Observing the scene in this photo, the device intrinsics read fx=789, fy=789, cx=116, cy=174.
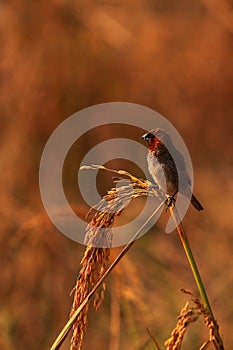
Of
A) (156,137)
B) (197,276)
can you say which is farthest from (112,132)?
(197,276)

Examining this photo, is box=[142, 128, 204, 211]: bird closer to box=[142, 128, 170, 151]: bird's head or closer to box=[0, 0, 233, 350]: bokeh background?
box=[142, 128, 170, 151]: bird's head

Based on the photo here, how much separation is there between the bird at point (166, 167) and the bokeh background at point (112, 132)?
416 millimetres

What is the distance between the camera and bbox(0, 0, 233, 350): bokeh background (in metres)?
3.26

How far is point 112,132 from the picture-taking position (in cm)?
590

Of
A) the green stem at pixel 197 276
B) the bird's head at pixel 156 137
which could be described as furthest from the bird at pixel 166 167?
the green stem at pixel 197 276

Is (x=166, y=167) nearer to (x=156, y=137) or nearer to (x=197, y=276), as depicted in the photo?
(x=156, y=137)

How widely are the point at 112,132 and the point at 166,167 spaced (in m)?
3.75

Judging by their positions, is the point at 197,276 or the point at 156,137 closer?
the point at 197,276

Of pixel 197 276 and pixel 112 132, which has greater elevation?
pixel 112 132

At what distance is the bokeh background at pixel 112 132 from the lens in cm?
326

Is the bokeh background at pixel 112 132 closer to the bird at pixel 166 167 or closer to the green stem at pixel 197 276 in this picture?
the bird at pixel 166 167

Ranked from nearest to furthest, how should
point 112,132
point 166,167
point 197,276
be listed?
point 197,276
point 166,167
point 112,132

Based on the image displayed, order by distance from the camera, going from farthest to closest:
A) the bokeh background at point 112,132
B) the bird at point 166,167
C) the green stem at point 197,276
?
Result: the bokeh background at point 112,132 < the bird at point 166,167 < the green stem at point 197,276

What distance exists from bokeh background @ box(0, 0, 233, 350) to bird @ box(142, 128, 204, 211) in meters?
0.42
